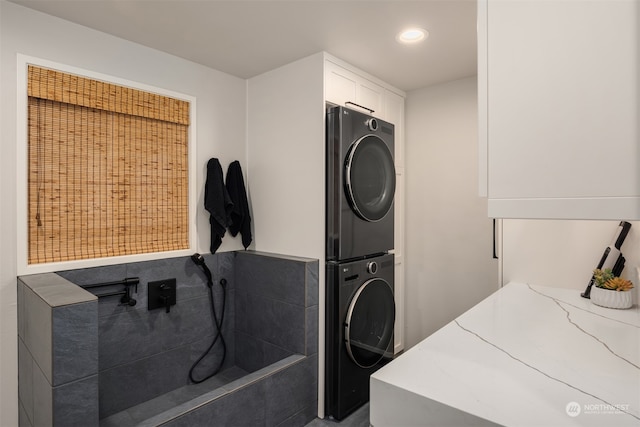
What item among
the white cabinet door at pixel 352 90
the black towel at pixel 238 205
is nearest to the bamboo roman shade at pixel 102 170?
the black towel at pixel 238 205

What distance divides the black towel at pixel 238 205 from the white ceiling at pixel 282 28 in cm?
78

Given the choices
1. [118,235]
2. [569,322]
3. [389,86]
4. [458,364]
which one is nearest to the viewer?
[458,364]

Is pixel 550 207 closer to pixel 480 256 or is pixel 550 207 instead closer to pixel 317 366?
pixel 317 366

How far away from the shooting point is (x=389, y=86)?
3.04 meters

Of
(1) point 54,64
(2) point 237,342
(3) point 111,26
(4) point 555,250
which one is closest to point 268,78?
(3) point 111,26

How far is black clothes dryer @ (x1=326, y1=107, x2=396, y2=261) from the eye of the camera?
2271 millimetres

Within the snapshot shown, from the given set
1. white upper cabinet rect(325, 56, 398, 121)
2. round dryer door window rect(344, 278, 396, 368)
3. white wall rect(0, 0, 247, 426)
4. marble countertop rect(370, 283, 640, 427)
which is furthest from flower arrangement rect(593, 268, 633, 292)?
white wall rect(0, 0, 247, 426)

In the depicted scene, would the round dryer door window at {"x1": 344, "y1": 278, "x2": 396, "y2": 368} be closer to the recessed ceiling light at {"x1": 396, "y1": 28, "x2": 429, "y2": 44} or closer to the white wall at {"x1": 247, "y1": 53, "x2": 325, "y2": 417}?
the white wall at {"x1": 247, "y1": 53, "x2": 325, "y2": 417}

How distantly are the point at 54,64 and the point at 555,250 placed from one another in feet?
9.66

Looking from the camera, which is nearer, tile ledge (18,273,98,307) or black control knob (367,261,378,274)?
tile ledge (18,273,98,307)

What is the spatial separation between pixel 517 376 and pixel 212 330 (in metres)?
2.16

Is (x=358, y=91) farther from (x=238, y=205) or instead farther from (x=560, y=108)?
(x=560, y=108)

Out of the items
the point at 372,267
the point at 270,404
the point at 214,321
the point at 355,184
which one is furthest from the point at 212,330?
the point at 355,184

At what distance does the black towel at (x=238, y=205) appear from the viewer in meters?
2.65
